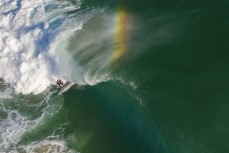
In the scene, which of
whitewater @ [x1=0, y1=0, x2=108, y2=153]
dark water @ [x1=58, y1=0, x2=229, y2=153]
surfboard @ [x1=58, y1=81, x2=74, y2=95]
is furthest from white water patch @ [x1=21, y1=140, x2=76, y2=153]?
surfboard @ [x1=58, y1=81, x2=74, y2=95]

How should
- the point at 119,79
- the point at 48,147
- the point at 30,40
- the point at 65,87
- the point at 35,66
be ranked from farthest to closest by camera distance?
the point at 30,40 → the point at 35,66 → the point at 65,87 → the point at 119,79 → the point at 48,147

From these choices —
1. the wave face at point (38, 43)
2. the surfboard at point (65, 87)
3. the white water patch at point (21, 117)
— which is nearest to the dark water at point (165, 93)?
the surfboard at point (65, 87)

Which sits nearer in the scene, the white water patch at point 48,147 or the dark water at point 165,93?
the dark water at point 165,93

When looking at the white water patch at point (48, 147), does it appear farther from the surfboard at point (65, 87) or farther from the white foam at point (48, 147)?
the surfboard at point (65, 87)

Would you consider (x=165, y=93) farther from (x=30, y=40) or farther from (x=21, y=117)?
(x=30, y=40)

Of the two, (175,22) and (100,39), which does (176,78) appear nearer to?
(175,22)

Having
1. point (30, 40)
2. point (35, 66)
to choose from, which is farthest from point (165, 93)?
point (30, 40)
